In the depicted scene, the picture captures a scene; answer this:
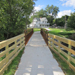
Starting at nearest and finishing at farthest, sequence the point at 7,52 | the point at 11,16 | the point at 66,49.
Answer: the point at 7,52 < the point at 66,49 < the point at 11,16

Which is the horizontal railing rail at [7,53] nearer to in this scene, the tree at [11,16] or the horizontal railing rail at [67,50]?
the horizontal railing rail at [67,50]

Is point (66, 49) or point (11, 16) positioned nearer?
point (66, 49)

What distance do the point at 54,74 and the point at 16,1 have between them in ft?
43.9

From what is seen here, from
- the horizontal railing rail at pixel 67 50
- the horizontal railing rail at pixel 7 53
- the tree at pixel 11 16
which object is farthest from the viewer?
the tree at pixel 11 16

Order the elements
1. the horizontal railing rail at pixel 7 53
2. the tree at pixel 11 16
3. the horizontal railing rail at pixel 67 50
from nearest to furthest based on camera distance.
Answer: the horizontal railing rail at pixel 7 53, the horizontal railing rail at pixel 67 50, the tree at pixel 11 16

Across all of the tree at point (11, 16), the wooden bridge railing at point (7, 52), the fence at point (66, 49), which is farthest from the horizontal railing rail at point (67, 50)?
the tree at point (11, 16)

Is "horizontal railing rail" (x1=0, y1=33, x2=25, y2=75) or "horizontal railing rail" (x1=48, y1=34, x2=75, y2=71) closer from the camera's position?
"horizontal railing rail" (x1=0, y1=33, x2=25, y2=75)

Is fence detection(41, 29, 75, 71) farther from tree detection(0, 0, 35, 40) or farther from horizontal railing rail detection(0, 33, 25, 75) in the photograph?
tree detection(0, 0, 35, 40)

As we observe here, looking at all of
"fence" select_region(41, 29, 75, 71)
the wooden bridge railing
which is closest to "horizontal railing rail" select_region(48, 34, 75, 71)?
"fence" select_region(41, 29, 75, 71)

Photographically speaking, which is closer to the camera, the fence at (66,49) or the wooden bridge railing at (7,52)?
the wooden bridge railing at (7,52)

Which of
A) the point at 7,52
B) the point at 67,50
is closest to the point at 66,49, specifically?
the point at 67,50

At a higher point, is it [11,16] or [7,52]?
[11,16]

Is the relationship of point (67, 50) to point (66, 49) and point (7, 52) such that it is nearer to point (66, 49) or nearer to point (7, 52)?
point (66, 49)

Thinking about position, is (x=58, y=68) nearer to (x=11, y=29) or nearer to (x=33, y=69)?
(x=33, y=69)
